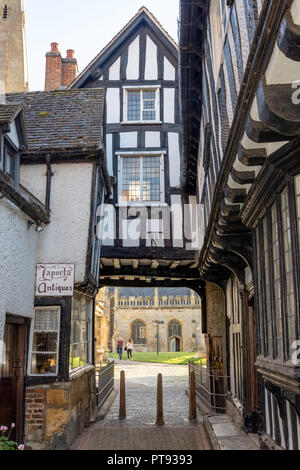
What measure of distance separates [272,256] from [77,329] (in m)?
6.46

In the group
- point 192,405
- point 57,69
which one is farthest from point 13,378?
point 57,69

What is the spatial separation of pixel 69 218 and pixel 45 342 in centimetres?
249

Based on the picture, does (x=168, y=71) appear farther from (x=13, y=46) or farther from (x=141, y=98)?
(x=13, y=46)

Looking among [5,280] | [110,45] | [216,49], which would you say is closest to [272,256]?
[216,49]

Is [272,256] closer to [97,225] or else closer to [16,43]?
[97,225]

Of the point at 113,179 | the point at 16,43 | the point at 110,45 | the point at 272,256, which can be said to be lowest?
the point at 272,256

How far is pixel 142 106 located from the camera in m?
13.5

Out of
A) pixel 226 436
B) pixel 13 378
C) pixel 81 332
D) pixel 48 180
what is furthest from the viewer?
pixel 81 332

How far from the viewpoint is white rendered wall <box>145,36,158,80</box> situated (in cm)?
1370

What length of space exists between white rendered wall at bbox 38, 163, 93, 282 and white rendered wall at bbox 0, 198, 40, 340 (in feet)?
1.23

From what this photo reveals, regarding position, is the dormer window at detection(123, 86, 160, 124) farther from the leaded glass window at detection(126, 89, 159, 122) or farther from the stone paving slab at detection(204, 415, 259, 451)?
the stone paving slab at detection(204, 415, 259, 451)

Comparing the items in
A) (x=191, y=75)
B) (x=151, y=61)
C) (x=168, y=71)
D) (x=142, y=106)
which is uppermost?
(x=151, y=61)

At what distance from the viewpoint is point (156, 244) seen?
12.3 metres

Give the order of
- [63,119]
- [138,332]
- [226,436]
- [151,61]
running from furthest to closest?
[138,332] → [151,61] → [63,119] → [226,436]
